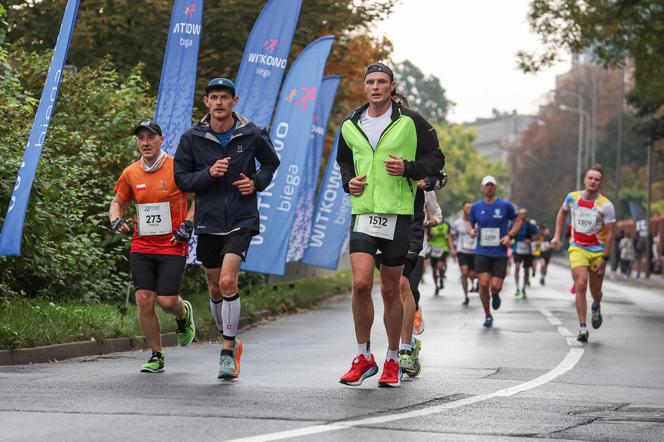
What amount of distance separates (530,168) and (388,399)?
3883 inches

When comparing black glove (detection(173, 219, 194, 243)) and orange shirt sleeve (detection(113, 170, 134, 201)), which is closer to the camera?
black glove (detection(173, 219, 194, 243))

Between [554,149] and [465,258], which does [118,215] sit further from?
[554,149]

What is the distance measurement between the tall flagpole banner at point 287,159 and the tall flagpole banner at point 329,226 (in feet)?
16.9

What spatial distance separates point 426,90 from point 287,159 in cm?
14283

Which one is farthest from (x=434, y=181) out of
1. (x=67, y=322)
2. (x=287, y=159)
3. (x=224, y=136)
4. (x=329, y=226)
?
(x=329, y=226)

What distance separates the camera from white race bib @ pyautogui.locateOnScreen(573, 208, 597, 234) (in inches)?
626

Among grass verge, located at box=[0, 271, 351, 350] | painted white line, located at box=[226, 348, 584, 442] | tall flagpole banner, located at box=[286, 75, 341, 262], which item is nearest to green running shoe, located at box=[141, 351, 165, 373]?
grass verge, located at box=[0, 271, 351, 350]

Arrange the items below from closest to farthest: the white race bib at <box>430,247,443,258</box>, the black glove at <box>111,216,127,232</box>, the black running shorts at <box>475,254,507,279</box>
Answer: the black glove at <box>111,216,127,232</box> → the black running shorts at <box>475,254,507,279</box> → the white race bib at <box>430,247,443,258</box>

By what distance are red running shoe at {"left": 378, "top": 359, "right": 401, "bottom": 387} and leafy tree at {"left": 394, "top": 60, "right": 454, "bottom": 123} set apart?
15155 centimetres

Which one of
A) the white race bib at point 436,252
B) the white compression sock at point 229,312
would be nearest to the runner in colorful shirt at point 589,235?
the white compression sock at point 229,312

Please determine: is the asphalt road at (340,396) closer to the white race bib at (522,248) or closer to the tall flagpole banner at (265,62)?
the tall flagpole banner at (265,62)

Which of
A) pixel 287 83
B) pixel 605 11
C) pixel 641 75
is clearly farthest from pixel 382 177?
pixel 641 75

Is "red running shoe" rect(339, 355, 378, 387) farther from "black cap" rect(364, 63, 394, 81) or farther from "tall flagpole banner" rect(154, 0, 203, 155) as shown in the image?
"tall flagpole banner" rect(154, 0, 203, 155)

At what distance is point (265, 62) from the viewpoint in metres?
18.8
